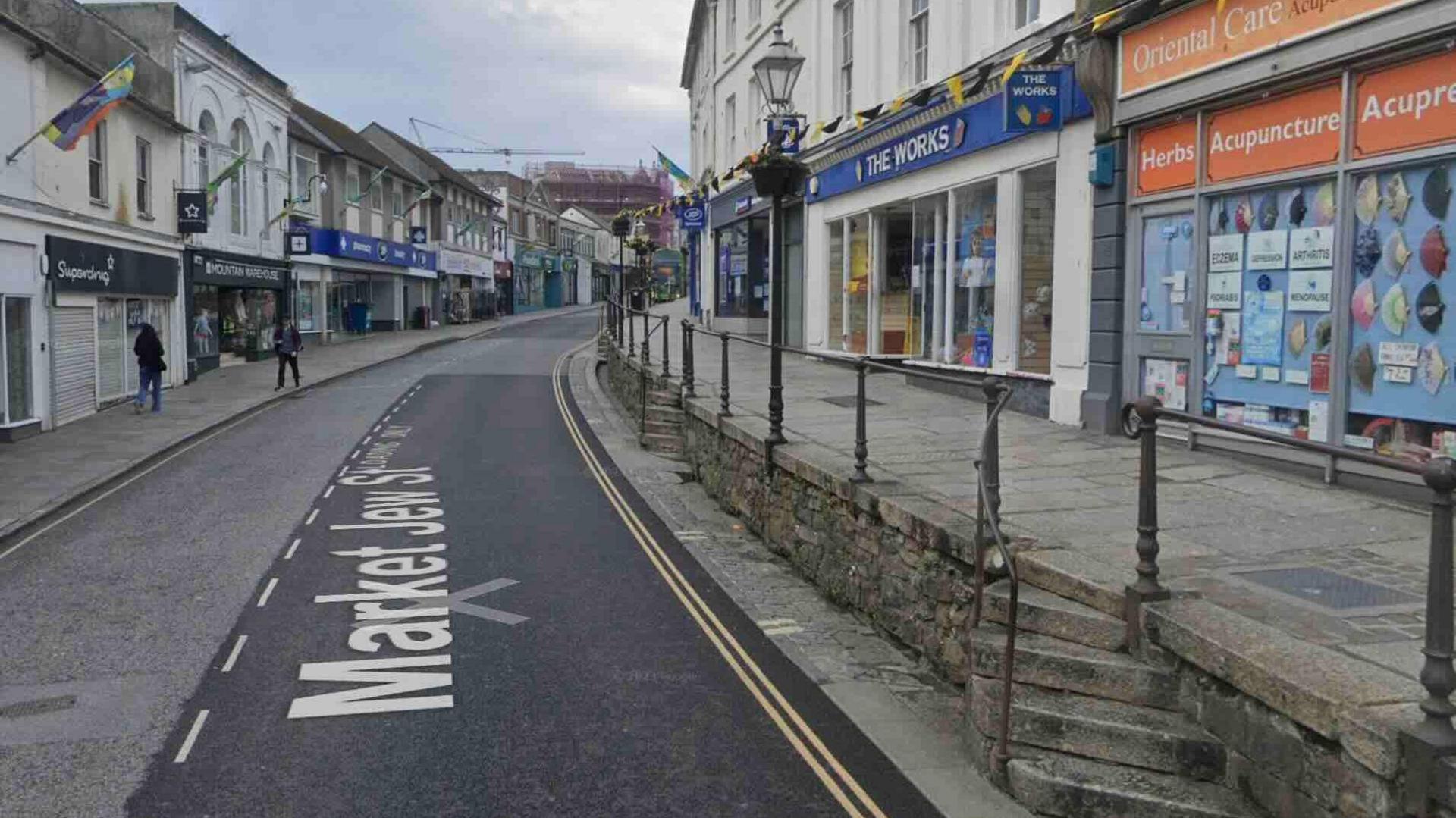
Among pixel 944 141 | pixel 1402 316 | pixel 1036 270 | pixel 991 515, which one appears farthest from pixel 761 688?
→ pixel 944 141

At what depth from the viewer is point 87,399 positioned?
21.3 metres

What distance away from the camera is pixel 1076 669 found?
5.48 metres

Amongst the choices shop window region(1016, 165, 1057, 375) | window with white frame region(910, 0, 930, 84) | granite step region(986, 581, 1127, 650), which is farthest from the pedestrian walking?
granite step region(986, 581, 1127, 650)

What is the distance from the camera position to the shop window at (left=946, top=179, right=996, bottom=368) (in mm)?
14531

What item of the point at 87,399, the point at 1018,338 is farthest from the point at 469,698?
the point at 87,399

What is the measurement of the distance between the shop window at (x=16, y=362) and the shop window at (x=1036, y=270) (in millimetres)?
14993

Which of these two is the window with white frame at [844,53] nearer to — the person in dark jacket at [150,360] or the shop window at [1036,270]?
the shop window at [1036,270]

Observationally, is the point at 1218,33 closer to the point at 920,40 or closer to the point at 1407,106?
the point at 1407,106

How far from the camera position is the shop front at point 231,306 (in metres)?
28.4

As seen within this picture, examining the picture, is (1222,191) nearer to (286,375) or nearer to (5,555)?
(5,555)

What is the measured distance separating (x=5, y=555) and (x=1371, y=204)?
12.0 metres

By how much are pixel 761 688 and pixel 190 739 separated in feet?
10.7

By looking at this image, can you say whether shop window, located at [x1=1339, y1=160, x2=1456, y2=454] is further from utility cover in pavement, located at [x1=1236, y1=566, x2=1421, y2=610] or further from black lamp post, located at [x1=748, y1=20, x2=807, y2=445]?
black lamp post, located at [x1=748, y1=20, x2=807, y2=445]

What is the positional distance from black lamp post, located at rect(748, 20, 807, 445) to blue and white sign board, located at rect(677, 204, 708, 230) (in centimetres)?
2131
